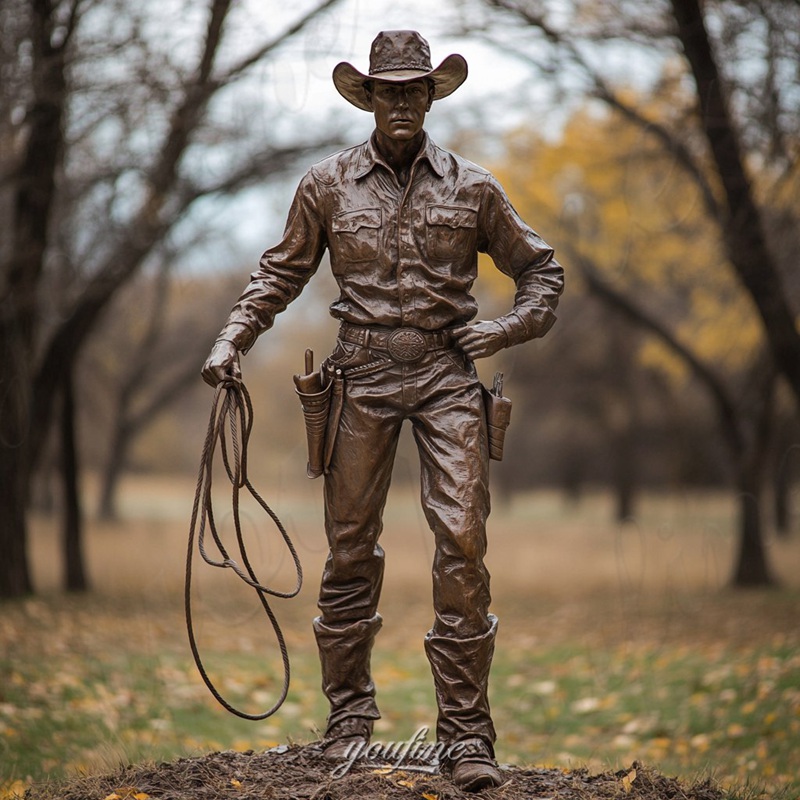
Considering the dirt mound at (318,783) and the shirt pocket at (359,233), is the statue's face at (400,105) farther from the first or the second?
the dirt mound at (318,783)

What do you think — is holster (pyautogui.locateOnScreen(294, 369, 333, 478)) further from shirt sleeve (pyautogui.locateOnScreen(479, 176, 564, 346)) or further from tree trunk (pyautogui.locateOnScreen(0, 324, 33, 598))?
tree trunk (pyautogui.locateOnScreen(0, 324, 33, 598))

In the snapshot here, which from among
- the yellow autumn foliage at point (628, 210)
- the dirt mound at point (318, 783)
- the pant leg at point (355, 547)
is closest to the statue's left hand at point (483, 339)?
the pant leg at point (355, 547)

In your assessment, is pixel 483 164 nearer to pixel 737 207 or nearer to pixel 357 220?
pixel 737 207

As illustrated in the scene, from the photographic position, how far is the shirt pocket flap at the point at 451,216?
4.48 metres

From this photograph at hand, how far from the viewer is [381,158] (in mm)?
4582

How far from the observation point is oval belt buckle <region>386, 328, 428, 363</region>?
14.7ft

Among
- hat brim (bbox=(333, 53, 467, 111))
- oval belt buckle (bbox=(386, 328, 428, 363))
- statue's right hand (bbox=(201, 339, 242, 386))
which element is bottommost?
statue's right hand (bbox=(201, 339, 242, 386))

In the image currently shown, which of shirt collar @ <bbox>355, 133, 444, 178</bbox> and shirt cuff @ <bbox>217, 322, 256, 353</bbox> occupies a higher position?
shirt collar @ <bbox>355, 133, 444, 178</bbox>

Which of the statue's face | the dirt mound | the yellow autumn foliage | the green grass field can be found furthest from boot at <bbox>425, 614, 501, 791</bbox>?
the yellow autumn foliage

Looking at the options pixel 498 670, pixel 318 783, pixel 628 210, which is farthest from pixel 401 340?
pixel 628 210

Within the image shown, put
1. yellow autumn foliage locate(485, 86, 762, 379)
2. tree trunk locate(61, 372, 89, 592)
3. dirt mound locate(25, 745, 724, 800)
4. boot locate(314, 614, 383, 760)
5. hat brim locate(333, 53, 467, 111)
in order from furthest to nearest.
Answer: yellow autumn foliage locate(485, 86, 762, 379)
tree trunk locate(61, 372, 89, 592)
boot locate(314, 614, 383, 760)
hat brim locate(333, 53, 467, 111)
dirt mound locate(25, 745, 724, 800)

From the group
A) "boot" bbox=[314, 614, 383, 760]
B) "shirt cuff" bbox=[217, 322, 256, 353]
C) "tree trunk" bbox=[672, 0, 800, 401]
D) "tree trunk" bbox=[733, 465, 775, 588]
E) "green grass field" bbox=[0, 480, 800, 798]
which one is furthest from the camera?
"tree trunk" bbox=[733, 465, 775, 588]

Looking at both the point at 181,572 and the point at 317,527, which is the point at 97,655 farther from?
the point at 317,527

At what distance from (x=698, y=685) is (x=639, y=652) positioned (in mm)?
1565
